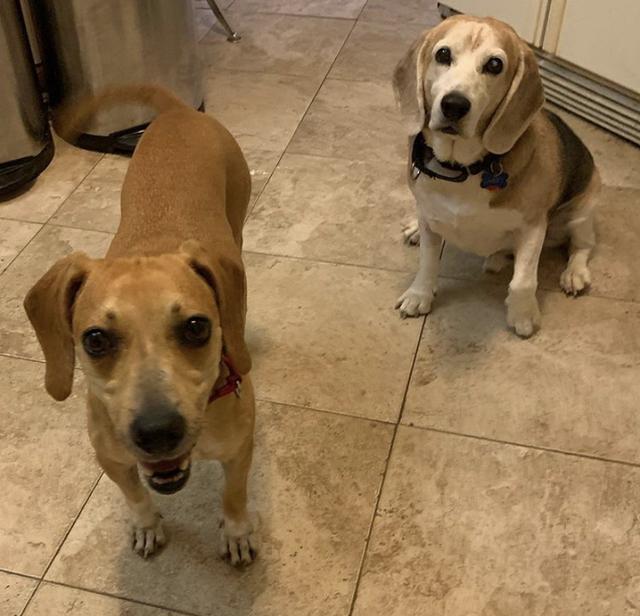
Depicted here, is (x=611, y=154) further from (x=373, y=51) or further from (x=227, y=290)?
(x=227, y=290)

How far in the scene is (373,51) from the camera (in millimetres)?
4023

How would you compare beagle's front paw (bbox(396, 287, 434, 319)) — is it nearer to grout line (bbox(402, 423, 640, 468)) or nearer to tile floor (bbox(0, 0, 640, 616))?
tile floor (bbox(0, 0, 640, 616))

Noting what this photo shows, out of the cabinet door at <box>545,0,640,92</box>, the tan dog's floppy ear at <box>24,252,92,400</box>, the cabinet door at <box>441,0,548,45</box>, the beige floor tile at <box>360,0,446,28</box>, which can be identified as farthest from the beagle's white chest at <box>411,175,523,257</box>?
the beige floor tile at <box>360,0,446,28</box>

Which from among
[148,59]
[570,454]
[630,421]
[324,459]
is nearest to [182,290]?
[324,459]

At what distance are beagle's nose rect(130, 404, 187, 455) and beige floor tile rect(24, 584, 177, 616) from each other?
62 centimetres

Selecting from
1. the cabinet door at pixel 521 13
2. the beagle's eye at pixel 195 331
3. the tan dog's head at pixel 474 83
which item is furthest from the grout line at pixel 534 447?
the cabinet door at pixel 521 13

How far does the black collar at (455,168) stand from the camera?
2158 millimetres

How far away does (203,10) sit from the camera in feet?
14.9

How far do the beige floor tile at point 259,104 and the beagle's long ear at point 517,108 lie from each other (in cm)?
141

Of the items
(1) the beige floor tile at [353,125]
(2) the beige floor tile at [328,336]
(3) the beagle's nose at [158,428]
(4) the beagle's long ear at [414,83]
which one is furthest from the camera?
(1) the beige floor tile at [353,125]

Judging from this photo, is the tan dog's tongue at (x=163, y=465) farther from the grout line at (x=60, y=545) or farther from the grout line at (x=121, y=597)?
the grout line at (x=60, y=545)

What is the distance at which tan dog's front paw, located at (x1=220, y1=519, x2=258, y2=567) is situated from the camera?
187cm

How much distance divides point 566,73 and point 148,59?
1.81m

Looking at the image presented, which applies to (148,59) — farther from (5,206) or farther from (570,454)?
(570,454)
